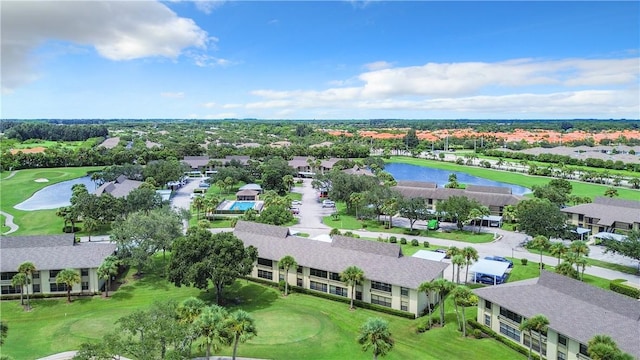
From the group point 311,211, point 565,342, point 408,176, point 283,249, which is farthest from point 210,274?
point 408,176

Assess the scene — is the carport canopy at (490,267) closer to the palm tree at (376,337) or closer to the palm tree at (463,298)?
the palm tree at (463,298)

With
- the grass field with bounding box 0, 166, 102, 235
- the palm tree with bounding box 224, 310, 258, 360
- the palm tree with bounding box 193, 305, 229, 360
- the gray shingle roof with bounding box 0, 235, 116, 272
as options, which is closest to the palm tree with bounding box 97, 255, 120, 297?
the gray shingle roof with bounding box 0, 235, 116, 272

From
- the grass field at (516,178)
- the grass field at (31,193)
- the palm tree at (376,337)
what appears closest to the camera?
the palm tree at (376,337)

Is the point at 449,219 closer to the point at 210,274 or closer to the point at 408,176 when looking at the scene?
the point at 210,274

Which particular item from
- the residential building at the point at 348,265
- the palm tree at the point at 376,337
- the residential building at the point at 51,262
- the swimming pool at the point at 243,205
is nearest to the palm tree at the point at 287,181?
the swimming pool at the point at 243,205

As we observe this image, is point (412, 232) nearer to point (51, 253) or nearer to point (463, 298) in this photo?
point (463, 298)

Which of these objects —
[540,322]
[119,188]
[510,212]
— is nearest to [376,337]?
[540,322]
